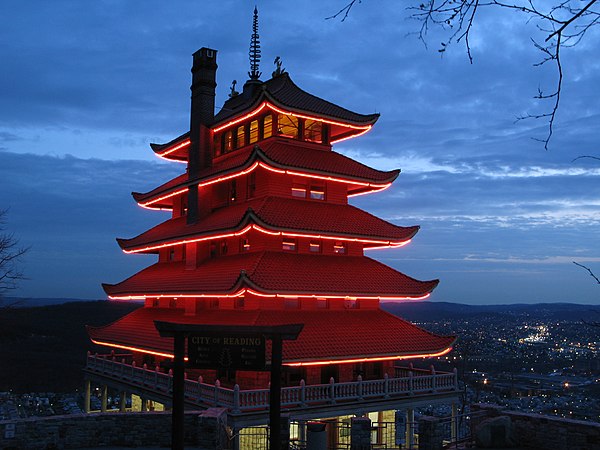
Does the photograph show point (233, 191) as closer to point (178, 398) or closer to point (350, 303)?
point (350, 303)

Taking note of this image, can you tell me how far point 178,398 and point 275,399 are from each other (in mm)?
2499

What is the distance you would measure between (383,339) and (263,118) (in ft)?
45.8

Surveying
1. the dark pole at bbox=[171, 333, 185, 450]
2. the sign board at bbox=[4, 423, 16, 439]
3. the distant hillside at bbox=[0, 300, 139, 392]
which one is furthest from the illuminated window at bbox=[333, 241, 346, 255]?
the distant hillside at bbox=[0, 300, 139, 392]

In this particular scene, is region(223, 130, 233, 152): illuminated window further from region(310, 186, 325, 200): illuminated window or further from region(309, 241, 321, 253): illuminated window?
region(309, 241, 321, 253): illuminated window

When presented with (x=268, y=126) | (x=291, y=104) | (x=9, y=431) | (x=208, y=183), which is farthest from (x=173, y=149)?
(x=9, y=431)

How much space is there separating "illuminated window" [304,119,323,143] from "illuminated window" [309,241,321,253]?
21.9 ft

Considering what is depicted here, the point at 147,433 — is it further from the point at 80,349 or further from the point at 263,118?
the point at 80,349

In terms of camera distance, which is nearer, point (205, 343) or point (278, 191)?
point (205, 343)

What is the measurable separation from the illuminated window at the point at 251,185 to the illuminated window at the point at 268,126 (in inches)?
103

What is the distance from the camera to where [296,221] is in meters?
29.5

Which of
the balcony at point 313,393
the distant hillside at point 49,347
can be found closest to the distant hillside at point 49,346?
the distant hillside at point 49,347

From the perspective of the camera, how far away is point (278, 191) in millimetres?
31422

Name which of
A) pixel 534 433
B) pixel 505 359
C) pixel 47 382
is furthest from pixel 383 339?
pixel 505 359

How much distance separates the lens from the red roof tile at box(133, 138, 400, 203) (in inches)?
1184
